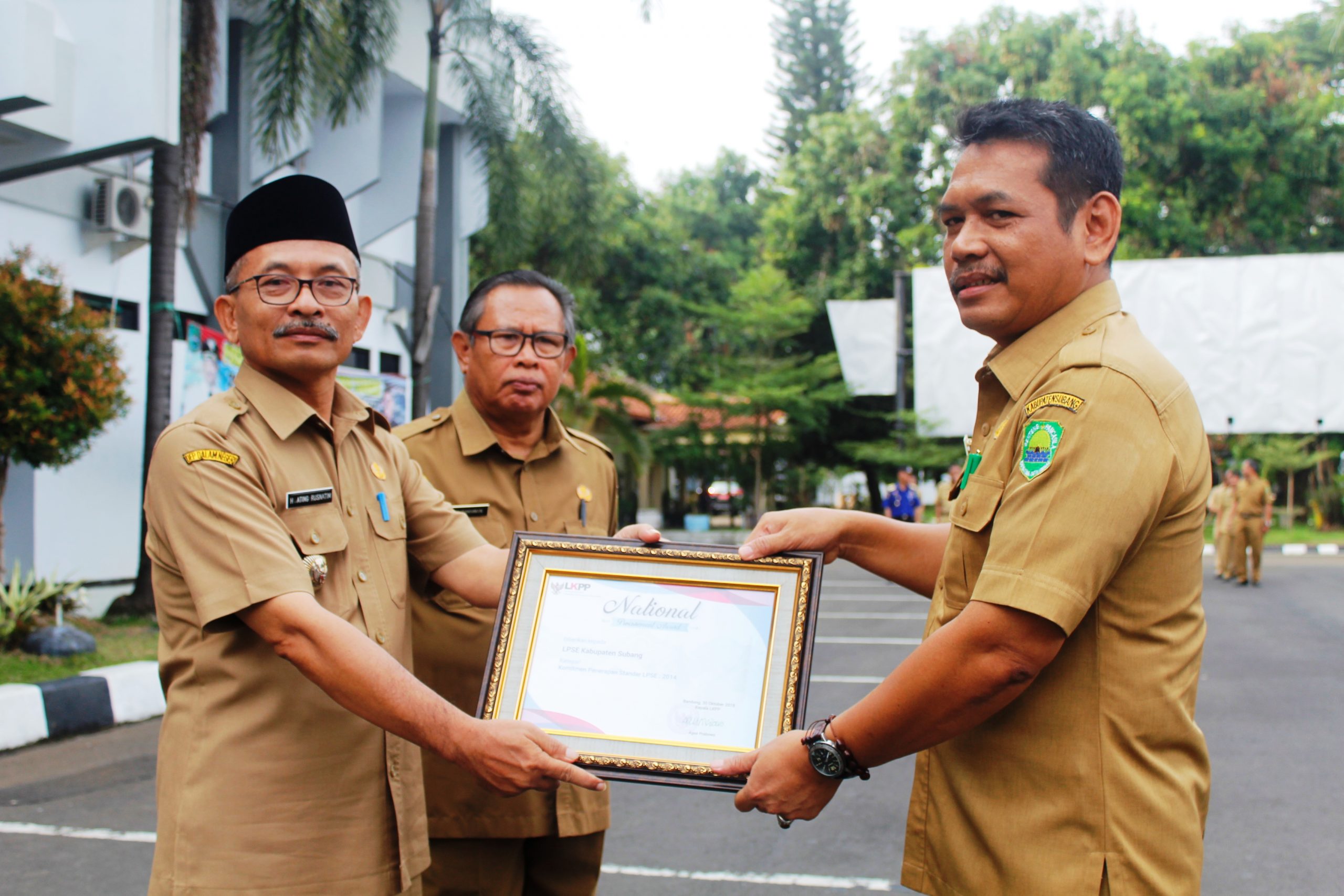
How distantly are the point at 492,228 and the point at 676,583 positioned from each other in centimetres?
1296

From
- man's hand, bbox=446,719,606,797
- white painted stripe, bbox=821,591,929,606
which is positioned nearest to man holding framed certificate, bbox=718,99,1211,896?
man's hand, bbox=446,719,606,797

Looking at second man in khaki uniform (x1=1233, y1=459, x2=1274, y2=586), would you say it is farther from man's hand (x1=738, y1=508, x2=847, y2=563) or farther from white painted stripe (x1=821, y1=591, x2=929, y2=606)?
man's hand (x1=738, y1=508, x2=847, y2=563)

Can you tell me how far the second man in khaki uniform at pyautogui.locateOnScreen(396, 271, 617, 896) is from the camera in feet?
8.73

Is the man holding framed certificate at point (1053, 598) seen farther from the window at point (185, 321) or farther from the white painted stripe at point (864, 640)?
the window at point (185, 321)

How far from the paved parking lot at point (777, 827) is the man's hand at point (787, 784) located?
203 cm

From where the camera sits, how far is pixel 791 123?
40719 millimetres

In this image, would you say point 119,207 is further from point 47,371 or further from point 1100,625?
point 1100,625

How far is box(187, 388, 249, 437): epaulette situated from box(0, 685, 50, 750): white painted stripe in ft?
14.8

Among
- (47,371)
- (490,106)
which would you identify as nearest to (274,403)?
(47,371)

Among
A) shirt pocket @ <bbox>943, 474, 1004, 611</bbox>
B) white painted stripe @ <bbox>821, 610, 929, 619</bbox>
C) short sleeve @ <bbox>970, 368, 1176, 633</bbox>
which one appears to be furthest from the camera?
white painted stripe @ <bbox>821, 610, 929, 619</bbox>

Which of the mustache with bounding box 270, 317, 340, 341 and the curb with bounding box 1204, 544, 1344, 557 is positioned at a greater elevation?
the mustache with bounding box 270, 317, 340, 341

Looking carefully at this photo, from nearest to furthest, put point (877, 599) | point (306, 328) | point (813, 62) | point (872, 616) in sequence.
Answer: point (306, 328), point (872, 616), point (877, 599), point (813, 62)

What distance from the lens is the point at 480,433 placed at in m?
3.06

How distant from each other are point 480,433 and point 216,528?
1.14m
